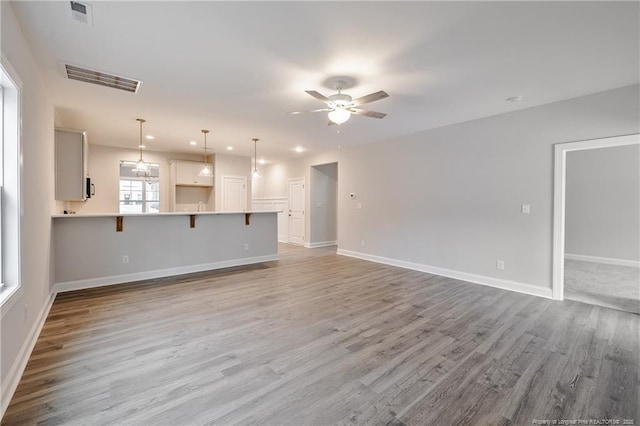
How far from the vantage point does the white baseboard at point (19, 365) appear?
5.79ft

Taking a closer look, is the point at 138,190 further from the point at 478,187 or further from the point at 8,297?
the point at 478,187

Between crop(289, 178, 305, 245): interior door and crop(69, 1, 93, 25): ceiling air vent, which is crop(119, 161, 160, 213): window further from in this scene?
crop(69, 1, 93, 25): ceiling air vent

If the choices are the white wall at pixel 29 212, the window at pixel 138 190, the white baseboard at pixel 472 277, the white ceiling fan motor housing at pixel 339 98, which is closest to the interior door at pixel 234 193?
the window at pixel 138 190

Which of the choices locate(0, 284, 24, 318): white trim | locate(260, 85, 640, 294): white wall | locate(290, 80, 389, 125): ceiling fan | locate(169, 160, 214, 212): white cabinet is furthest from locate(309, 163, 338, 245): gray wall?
locate(0, 284, 24, 318): white trim

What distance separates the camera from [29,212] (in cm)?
246

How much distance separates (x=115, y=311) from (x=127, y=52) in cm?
282

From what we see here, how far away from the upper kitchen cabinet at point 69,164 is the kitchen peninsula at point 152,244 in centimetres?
44

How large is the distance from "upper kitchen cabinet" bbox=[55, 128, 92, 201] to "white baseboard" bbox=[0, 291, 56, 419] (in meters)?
2.01

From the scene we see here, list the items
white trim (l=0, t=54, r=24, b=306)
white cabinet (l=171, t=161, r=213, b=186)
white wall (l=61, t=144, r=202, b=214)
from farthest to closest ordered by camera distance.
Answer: white cabinet (l=171, t=161, r=213, b=186), white wall (l=61, t=144, r=202, b=214), white trim (l=0, t=54, r=24, b=306)

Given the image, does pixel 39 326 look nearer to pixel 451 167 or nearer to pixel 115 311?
pixel 115 311

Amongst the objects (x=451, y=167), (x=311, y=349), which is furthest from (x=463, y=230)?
(x=311, y=349)

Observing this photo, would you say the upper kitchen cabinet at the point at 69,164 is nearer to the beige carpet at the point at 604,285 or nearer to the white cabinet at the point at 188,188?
the white cabinet at the point at 188,188

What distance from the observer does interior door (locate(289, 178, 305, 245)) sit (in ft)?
27.8

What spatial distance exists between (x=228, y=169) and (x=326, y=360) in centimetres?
673
